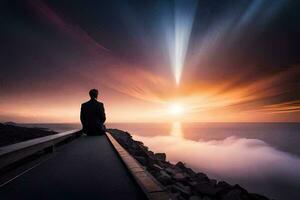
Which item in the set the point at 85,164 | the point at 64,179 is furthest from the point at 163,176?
the point at 64,179

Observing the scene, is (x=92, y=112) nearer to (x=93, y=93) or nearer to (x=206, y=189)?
(x=93, y=93)

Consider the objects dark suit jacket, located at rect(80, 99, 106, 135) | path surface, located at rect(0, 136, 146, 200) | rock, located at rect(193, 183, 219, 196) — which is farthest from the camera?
dark suit jacket, located at rect(80, 99, 106, 135)

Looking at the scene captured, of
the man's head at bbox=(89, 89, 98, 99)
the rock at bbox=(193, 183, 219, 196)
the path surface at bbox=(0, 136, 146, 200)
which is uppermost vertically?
the man's head at bbox=(89, 89, 98, 99)

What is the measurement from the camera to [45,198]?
3684 mm

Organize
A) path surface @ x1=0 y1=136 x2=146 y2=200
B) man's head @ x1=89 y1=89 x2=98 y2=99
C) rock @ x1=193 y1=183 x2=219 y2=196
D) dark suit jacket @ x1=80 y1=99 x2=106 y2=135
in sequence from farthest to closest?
man's head @ x1=89 y1=89 x2=98 y2=99, dark suit jacket @ x1=80 y1=99 x2=106 y2=135, rock @ x1=193 y1=183 x2=219 y2=196, path surface @ x1=0 y1=136 x2=146 y2=200

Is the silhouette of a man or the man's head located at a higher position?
the man's head

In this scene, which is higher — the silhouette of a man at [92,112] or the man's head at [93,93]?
the man's head at [93,93]

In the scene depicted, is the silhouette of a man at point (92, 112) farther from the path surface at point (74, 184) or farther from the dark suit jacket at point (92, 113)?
the path surface at point (74, 184)

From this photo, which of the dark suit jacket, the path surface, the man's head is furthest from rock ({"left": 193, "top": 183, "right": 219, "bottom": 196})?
the man's head

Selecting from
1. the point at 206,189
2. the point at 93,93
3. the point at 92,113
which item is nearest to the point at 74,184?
the point at 206,189

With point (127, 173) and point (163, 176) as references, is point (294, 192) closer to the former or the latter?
point (163, 176)

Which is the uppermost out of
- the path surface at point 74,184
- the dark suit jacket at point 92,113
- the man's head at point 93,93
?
the man's head at point 93,93

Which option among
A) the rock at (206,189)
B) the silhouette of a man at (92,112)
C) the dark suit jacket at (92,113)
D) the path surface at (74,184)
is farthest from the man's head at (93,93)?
the rock at (206,189)

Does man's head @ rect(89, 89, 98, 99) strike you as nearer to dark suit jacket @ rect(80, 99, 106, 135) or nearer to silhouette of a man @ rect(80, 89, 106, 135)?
silhouette of a man @ rect(80, 89, 106, 135)
